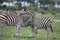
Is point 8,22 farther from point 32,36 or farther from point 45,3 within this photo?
point 45,3

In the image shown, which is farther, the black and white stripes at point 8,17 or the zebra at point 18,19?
the zebra at point 18,19

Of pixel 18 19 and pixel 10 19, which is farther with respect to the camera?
pixel 18 19

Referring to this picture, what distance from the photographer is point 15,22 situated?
16.8m

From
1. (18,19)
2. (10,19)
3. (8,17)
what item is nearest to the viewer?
(8,17)

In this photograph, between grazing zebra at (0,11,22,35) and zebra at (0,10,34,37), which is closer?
grazing zebra at (0,11,22,35)

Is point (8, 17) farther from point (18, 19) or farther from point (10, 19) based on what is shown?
point (18, 19)

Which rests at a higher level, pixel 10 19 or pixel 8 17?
pixel 8 17

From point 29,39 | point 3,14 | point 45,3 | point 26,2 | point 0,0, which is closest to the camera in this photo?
point 29,39

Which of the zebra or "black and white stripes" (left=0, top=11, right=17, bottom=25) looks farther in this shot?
the zebra

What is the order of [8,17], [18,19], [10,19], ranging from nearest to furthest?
1. [8,17]
2. [10,19]
3. [18,19]

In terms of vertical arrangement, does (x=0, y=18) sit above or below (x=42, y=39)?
above

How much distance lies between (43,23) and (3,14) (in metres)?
2.31

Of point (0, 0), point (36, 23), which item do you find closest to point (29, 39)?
point (36, 23)

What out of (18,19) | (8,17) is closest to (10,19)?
(8,17)
